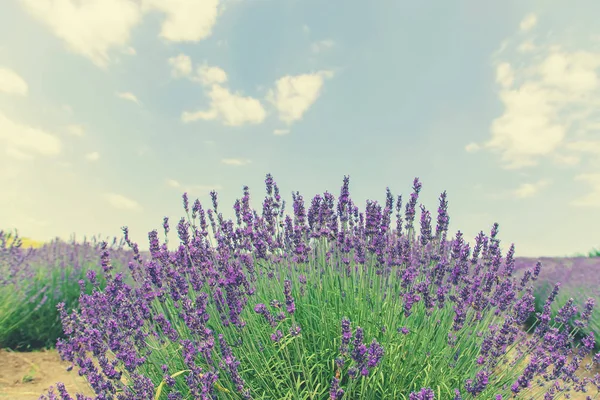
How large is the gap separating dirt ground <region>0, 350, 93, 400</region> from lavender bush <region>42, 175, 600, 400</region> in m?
2.49

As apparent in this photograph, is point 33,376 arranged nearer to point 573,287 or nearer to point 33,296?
point 33,296

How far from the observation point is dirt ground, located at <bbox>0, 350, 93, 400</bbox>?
5426mm

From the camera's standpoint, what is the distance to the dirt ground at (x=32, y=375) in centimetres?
543

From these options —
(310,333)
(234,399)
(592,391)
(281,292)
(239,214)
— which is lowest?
(592,391)

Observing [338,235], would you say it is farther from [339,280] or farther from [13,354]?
[13,354]

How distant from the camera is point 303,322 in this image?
3248 mm

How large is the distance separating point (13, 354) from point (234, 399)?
574 centimetres

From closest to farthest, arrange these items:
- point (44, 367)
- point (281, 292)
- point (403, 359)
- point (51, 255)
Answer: point (403, 359) < point (281, 292) < point (44, 367) < point (51, 255)

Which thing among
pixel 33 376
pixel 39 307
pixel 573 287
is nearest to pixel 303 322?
pixel 33 376

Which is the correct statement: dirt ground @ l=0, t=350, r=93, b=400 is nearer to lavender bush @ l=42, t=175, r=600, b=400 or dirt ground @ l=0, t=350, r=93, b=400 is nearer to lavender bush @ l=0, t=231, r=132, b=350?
lavender bush @ l=0, t=231, r=132, b=350

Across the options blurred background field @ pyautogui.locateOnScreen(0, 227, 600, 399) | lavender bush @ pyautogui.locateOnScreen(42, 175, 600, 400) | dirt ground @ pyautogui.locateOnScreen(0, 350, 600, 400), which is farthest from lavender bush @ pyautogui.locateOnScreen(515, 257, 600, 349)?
lavender bush @ pyautogui.locateOnScreen(42, 175, 600, 400)

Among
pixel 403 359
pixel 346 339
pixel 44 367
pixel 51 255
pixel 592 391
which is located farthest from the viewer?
pixel 51 255

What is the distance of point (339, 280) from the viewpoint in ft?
13.2

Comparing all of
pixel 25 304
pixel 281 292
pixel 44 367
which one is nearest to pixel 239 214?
pixel 281 292
